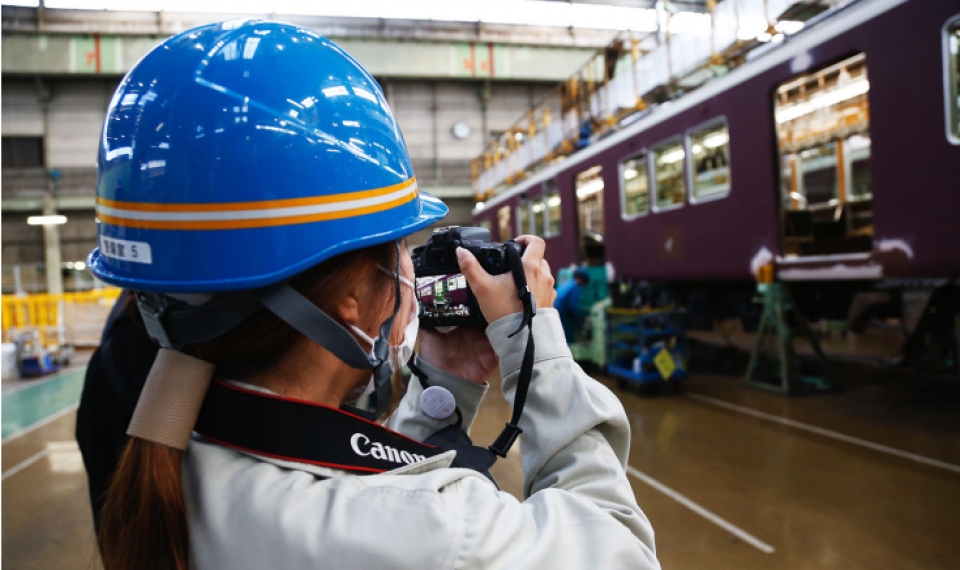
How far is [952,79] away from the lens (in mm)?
4129

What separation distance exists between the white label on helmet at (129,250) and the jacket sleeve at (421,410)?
2.05 ft

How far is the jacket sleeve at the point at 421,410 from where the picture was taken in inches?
49.9

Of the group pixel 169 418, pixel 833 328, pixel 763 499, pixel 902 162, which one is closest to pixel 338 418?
pixel 169 418

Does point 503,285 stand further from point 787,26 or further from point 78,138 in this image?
point 78,138

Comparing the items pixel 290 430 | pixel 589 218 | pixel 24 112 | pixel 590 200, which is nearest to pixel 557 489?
pixel 290 430

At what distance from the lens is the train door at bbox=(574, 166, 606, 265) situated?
9789 mm

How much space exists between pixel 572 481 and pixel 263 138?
0.70 meters

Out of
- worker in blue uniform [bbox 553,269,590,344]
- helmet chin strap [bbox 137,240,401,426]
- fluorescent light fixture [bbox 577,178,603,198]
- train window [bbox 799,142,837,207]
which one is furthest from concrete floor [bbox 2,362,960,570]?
train window [bbox 799,142,837,207]

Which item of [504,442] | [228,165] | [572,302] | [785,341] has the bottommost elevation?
[785,341]

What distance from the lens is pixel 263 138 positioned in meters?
0.81

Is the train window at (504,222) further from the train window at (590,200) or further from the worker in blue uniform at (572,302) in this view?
the worker in blue uniform at (572,302)

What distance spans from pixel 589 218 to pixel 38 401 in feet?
29.1

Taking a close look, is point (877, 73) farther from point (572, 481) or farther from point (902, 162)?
point (572, 481)

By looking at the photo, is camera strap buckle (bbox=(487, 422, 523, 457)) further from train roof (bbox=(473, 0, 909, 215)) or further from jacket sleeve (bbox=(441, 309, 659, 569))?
train roof (bbox=(473, 0, 909, 215))
